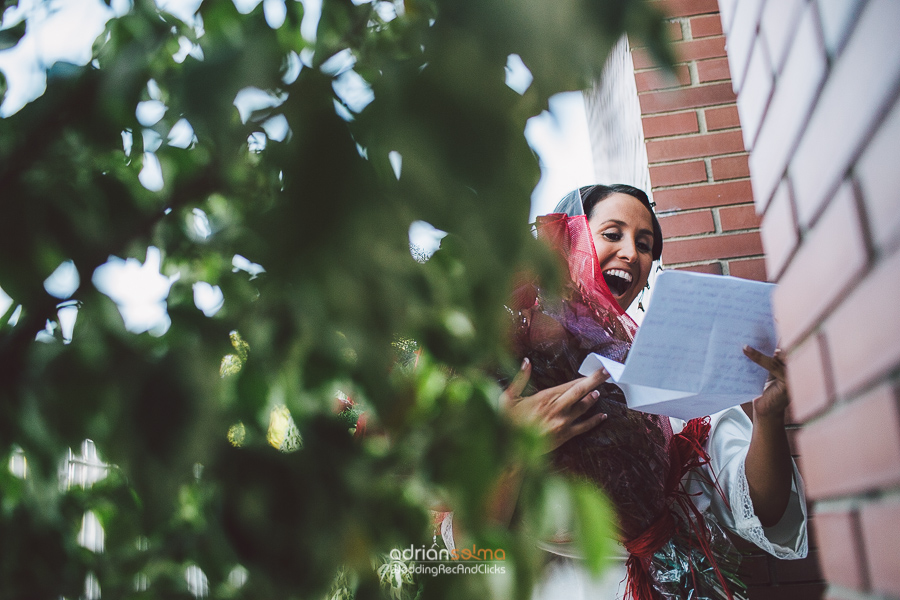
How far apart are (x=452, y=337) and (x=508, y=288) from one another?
9 centimetres

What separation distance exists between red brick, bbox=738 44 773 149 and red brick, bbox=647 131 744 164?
1.37 metres

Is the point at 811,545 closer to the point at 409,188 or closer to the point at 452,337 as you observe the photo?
the point at 452,337

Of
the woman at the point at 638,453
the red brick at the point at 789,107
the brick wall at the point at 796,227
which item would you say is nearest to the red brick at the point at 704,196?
the woman at the point at 638,453

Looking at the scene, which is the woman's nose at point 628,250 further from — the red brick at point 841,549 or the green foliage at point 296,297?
the green foliage at point 296,297

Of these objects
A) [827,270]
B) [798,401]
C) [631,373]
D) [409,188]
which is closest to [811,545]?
[631,373]

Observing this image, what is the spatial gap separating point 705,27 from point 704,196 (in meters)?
0.59

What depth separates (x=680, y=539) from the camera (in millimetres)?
1497

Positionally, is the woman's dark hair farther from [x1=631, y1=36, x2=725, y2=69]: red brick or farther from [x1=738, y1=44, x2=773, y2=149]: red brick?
[x1=738, y1=44, x2=773, y2=149]: red brick

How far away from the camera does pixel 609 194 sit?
1.95 m

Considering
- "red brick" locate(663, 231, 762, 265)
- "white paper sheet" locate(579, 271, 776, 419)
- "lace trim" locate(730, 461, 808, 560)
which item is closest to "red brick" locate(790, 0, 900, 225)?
"white paper sheet" locate(579, 271, 776, 419)

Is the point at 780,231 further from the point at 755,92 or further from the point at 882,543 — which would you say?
the point at 882,543

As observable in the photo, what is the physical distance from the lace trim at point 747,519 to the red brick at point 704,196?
0.90 metres

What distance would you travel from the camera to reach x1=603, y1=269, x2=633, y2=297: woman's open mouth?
1.87 m

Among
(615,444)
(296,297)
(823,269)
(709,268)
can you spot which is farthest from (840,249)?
(709,268)
